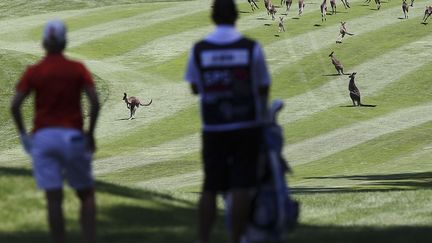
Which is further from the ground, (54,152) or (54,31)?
(54,31)

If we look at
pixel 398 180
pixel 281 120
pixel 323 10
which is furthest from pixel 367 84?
pixel 398 180

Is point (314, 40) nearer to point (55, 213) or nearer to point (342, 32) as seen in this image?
point (342, 32)

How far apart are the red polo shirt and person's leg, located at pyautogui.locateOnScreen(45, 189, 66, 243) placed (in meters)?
0.53

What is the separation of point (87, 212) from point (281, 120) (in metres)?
31.6

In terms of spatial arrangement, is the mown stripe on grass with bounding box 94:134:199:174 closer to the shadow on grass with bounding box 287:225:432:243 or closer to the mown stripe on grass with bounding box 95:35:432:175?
the mown stripe on grass with bounding box 95:35:432:175

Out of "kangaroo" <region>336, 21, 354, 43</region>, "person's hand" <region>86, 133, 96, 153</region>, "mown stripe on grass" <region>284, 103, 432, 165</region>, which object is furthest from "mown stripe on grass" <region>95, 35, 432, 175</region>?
"person's hand" <region>86, 133, 96, 153</region>

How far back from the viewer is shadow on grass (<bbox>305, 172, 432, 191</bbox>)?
23.2 meters

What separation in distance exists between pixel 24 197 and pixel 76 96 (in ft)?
14.3

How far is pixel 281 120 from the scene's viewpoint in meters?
40.2

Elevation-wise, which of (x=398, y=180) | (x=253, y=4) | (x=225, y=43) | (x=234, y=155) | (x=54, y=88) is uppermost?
(x=225, y=43)

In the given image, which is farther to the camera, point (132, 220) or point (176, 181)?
point (176, 181)

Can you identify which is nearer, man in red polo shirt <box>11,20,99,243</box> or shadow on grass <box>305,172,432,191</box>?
man in red polo shirt <box>11,20,99,243</box>

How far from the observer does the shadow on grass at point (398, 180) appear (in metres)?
23.2

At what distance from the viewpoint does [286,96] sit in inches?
1773
